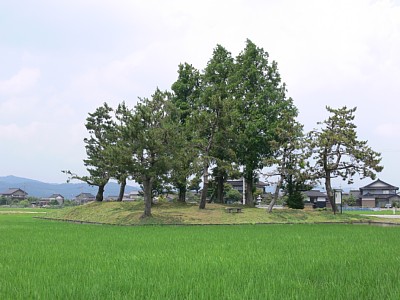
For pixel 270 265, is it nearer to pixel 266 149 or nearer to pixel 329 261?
pixel 329 261

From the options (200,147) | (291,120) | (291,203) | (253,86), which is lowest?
(291,203)

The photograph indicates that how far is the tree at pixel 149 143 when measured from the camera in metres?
24.0

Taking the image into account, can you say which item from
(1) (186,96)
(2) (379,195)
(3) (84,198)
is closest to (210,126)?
(1) (186,96)

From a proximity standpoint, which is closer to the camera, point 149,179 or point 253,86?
point 149,179

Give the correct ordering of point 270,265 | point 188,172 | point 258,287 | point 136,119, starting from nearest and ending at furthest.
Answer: point 258,287
point 270,265
point 136,119
point 188,172

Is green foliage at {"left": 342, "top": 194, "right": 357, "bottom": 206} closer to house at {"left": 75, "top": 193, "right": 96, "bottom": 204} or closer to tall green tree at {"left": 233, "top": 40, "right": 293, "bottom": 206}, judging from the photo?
tall green tree at {"left": 233, "top": 40, "right": 293, "bottom": 206}

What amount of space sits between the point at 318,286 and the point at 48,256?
645 centimetres

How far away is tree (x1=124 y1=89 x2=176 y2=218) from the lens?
945 inches

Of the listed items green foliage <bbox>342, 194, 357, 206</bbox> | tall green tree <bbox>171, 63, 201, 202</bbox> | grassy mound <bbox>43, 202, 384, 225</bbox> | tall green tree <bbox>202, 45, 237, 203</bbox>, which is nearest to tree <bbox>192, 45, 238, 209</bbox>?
tall green tree <bbox>202, 45, 237, 203</bbox>

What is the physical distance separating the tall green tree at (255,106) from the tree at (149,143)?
6.49m

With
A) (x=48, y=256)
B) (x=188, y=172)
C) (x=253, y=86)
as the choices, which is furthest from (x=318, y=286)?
(x=253, y=86)

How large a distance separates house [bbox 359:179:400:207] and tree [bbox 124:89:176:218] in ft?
200

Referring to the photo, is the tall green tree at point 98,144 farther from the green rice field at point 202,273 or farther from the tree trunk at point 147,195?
the green rice field at point 202,273

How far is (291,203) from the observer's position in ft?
118
